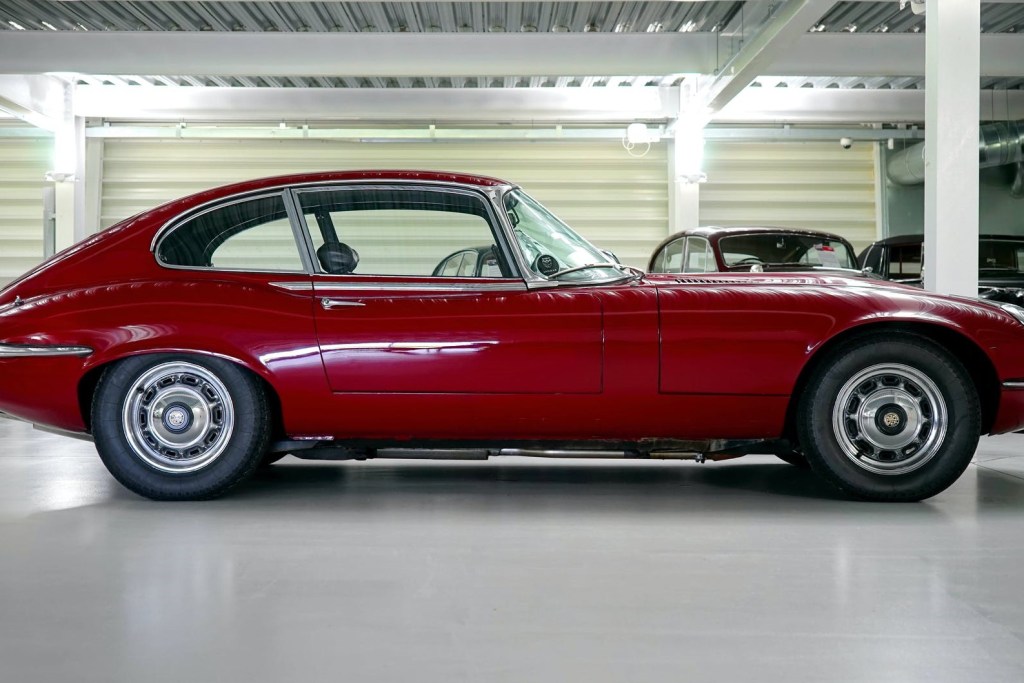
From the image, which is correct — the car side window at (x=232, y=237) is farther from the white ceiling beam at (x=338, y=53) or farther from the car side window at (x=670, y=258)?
the white ceiling beam at (x=338, y=53)

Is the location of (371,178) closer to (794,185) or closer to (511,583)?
(511,583)

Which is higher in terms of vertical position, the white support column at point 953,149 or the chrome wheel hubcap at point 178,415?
the white support column at point 953,149

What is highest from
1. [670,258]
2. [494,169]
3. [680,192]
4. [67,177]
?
[494,169]

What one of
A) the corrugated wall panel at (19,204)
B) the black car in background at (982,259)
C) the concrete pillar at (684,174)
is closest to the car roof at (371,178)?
the black car in background at (982,259)

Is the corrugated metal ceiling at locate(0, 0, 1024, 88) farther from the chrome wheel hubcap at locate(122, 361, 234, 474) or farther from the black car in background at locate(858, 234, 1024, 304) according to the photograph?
the chrome wheel hubcap at locate(122, 361, 234, 474)

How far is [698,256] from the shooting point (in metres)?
8.09

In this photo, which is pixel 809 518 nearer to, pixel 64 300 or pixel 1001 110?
pixel 64 300

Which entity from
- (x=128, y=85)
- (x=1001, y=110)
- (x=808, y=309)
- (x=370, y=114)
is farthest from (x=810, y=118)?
(x=808, y=309)

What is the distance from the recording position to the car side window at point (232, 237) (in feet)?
12.7

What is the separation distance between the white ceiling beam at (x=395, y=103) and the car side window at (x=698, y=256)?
6415mm

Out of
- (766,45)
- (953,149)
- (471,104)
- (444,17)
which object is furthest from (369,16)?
(953,149)

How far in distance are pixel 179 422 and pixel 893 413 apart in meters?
2.78

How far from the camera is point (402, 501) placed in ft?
12.4

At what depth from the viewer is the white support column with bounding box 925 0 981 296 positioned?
20.6ft
